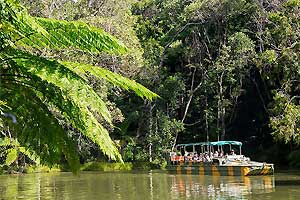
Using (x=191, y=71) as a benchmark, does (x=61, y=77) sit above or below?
below

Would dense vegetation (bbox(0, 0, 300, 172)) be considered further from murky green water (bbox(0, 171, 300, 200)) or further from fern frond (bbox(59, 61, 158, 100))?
fern frond (bbox(59, 61, 158, 100))

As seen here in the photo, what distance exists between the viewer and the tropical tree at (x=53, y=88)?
284 centimetres

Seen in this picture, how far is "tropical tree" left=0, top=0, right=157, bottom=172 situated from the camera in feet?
9.31


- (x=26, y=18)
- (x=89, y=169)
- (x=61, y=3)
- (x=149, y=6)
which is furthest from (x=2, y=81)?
(x=149, y=6)

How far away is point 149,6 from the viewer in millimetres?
33531

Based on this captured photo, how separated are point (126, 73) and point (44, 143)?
2249 cm

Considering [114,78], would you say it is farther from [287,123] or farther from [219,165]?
[219,165]

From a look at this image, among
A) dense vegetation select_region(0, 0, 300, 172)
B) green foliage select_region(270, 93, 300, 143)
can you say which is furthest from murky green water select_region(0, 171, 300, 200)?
dense vegetation select_region(0, 0, 300, 172)

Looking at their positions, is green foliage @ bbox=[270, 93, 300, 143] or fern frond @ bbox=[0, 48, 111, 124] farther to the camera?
green foliage @ bbox=[270, 93, 300, 143]

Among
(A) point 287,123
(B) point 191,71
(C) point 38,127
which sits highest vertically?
(B) point 191,71

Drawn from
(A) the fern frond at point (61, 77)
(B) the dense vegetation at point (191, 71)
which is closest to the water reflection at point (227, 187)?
(B) the dense vegetation at point (191, 71)

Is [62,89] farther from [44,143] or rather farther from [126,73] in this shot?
[126,73]

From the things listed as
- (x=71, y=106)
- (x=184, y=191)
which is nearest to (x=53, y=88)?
(x=71, y=106)

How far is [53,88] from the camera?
119 inches
